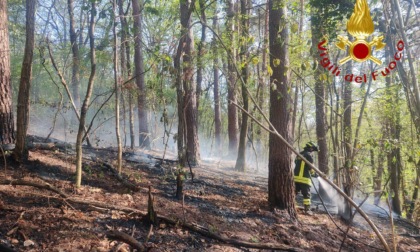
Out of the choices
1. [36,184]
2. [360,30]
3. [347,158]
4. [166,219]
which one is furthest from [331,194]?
[36,184]

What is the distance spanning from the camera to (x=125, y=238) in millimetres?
3785

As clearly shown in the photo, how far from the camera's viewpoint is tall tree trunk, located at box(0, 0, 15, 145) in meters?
6.02

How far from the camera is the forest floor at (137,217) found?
3.75 m

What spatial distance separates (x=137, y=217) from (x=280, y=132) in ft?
10.6

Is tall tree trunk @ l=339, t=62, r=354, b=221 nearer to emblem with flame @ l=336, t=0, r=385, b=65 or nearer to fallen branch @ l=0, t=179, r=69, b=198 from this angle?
emblem with flame @ l=336, t=0, r=385, b=65

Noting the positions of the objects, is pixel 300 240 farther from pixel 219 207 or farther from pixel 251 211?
pixel 219 207

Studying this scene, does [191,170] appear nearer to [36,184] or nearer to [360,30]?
[36,184]

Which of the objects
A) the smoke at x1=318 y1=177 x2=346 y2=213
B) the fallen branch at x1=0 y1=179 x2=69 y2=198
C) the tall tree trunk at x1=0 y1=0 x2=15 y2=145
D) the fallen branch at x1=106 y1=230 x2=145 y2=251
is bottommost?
the smoke at x1=318 y1=177 x2=346 y2=213

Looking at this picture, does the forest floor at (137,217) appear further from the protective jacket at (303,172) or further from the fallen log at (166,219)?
the protective jacket at (303,172)

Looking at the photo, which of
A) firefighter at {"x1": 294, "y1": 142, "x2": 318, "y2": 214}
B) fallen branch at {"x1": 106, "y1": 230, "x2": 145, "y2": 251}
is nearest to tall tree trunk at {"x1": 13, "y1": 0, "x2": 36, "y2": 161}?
fallen branch at {"x1": 106, "y1": 230, "x2": 145, "y2": 251}

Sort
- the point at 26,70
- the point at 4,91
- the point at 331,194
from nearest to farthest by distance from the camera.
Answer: the point at 26,70
the point at 4,91
the point at 331,194

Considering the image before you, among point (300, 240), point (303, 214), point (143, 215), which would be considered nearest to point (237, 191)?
point (303, 214)

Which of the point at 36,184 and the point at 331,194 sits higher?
the point at 36,184

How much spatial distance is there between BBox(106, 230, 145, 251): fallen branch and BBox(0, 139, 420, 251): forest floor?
39 millimetres
